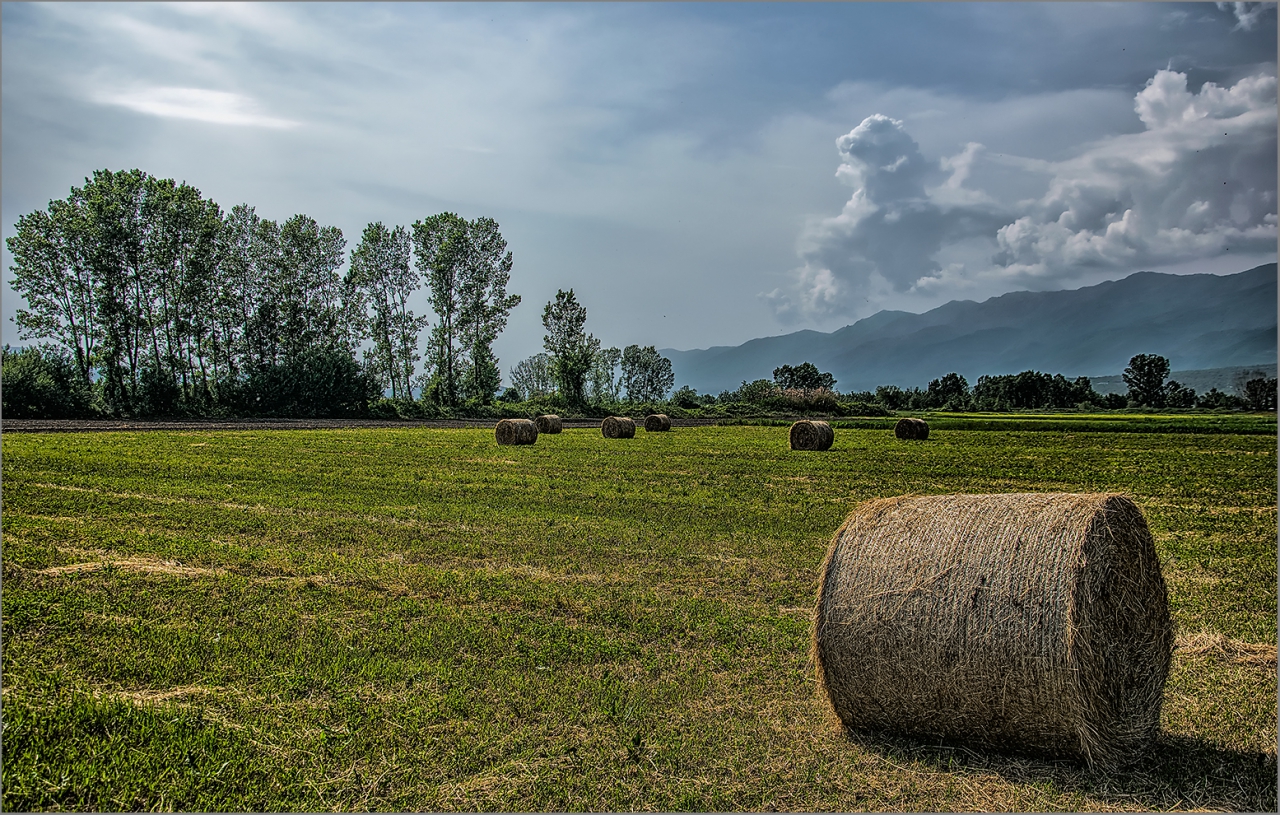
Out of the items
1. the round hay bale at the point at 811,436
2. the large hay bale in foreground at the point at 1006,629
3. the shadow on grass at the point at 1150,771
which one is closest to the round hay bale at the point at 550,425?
the round hay bale at the point at 811,436

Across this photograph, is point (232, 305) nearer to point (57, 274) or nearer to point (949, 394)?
point (57, 274)

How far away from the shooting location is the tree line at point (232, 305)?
67812 millimetres

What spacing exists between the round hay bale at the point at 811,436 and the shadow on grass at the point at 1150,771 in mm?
32103

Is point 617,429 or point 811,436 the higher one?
point 617,429

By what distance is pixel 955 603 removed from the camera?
20.1 feet

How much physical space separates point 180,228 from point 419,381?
3051 centimetres

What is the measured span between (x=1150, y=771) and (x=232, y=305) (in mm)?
94227

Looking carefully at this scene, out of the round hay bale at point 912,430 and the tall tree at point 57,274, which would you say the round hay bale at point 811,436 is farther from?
the tall tree at point 57,274

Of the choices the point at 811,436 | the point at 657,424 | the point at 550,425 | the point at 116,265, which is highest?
the point at 116,265

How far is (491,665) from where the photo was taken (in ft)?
25.4

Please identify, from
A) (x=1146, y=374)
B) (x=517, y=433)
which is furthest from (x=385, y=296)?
(x=1146, y=374)

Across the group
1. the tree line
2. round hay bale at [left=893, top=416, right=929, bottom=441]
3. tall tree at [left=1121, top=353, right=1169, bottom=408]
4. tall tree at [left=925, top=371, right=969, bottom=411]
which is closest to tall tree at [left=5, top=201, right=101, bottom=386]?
the tree line

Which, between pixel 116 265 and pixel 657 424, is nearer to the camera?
pixel 657 424

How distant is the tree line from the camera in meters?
67.8
